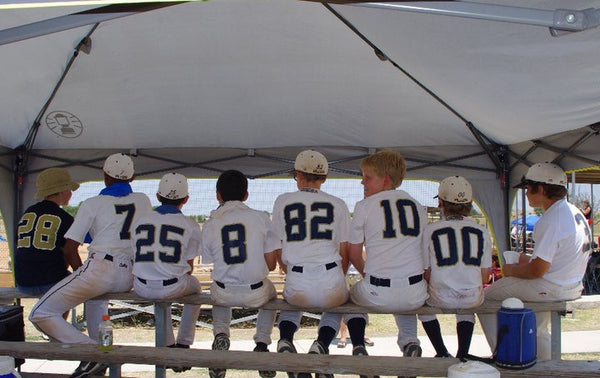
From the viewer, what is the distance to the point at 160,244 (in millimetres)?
4160

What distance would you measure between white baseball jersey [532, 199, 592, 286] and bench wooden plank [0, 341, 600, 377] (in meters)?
1.08

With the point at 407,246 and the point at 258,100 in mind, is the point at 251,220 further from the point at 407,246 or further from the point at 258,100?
the point at 258,100

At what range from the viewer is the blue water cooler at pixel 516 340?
291 cm

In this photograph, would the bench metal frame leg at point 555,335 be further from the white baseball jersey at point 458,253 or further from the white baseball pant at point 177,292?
the white baseball pant at point 177,292

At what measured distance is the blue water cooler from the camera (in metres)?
2.91

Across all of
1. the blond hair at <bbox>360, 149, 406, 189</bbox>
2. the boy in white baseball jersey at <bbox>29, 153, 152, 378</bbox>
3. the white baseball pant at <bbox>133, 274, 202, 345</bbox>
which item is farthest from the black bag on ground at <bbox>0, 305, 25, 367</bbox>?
the blond hair at <bbox>360, 149, 406, 189</bbox>

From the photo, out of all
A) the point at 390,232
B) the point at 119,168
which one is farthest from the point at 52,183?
the point at 390,232

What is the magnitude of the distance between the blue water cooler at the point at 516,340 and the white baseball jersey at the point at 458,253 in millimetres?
899

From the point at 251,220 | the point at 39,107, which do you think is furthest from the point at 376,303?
the point at 39,107

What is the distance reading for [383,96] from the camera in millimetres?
5973

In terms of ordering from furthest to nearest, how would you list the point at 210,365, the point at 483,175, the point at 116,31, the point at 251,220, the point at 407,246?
the point at 483,175 < the point at 116,31 < the point at 251,220 < the point at 407,246 < the point at 210,365

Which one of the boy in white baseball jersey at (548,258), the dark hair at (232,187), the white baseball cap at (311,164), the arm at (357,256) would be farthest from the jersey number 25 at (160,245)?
the boy in white baseball jersey at (548,258)

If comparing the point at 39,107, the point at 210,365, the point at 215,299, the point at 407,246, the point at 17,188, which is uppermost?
the point at 39,107

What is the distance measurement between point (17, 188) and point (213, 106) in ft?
9.07
